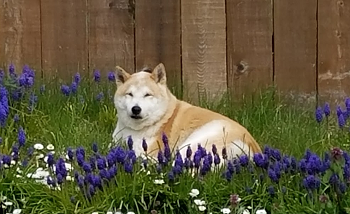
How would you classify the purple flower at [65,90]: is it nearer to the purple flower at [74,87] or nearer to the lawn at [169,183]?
the purple flower at [74,87]

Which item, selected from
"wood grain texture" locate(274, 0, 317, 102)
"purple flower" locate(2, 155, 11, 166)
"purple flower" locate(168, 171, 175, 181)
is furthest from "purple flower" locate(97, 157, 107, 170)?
"wood grain texture" locate(274, 0, 317, 102)

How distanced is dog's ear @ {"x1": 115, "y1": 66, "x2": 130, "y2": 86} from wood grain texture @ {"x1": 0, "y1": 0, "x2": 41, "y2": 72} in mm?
936

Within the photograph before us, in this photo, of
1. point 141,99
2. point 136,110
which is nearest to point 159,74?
point 141,99

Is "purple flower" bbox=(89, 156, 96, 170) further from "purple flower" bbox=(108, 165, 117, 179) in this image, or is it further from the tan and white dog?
the tan and white dog

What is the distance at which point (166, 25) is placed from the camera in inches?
261

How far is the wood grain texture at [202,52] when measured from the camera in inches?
260

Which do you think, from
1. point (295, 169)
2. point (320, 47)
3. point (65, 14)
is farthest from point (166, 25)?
point (295, 169)

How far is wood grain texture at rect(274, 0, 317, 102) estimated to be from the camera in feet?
21.5

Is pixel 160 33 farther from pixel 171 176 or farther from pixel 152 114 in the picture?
pixel 171 176

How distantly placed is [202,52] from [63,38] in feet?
3.55

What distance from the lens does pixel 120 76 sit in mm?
5934

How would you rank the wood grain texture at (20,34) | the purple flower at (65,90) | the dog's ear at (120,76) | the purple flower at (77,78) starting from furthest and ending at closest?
the wood grain texture at (20,34) → the purple flower at (77,78) → the purple flower at (65,90) → the dog's ear at (120,76)

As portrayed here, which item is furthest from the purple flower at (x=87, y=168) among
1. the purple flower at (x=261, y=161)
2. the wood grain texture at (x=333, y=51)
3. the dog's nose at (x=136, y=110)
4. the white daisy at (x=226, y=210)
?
the wood grain texture at (x=333, y=51)

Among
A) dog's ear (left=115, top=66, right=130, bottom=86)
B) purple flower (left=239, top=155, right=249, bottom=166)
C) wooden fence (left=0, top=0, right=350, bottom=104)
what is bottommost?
purple flower (left=239, top=155, right=249, bottom=166)
